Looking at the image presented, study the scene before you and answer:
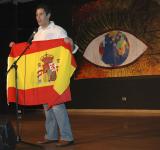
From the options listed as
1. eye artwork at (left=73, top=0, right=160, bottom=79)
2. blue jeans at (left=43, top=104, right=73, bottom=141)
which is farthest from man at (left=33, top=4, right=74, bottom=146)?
eye artwork at (left=73, top=0, right=160, bottom=79)

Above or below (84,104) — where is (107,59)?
above

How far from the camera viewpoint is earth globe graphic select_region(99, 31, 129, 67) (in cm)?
851

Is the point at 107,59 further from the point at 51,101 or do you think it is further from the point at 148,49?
the point at 51,101

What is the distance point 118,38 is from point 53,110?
4664 millimetres

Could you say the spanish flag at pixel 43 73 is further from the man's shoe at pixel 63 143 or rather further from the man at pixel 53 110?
the man's shoe at pixel 63 143

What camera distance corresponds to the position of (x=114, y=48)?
338 inches

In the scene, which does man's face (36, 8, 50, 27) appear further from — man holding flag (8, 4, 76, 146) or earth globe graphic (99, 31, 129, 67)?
earth globe graphic (99, 31, 129, 67)

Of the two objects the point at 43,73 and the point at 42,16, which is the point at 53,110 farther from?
the point at 42,16

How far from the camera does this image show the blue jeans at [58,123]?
407cm

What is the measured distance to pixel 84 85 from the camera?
30.3 feet

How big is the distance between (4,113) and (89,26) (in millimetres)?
2617

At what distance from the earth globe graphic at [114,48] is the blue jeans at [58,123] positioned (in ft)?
14.7

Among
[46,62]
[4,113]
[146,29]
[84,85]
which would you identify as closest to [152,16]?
[146,29]

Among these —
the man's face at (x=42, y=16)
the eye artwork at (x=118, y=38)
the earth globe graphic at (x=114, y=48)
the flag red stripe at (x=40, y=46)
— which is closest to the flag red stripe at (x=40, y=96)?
the flag red stripe at (x=40, y=46)
